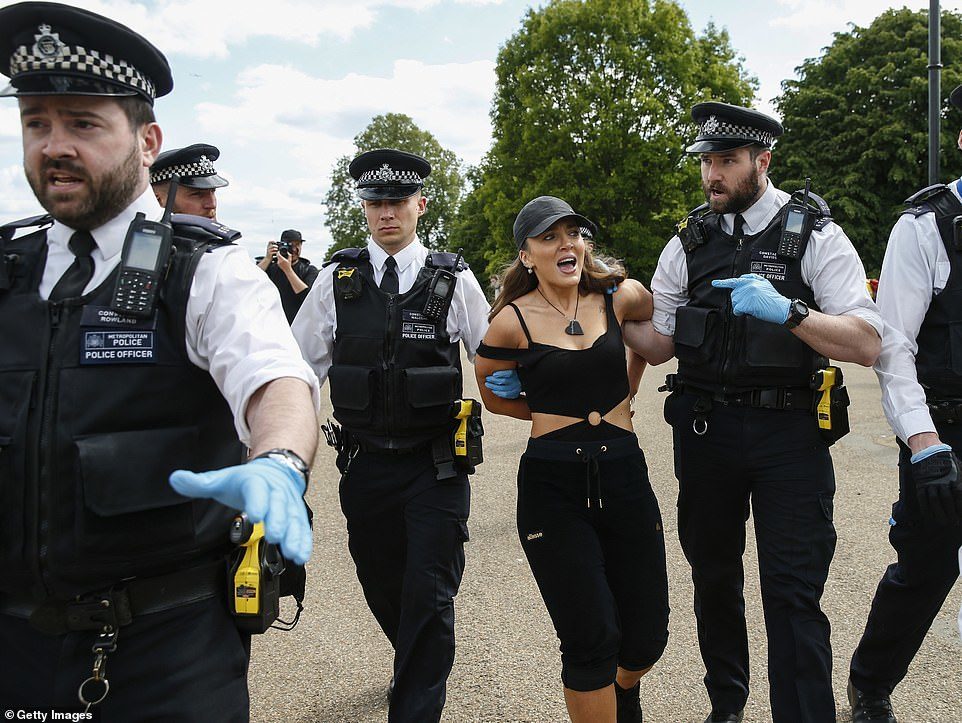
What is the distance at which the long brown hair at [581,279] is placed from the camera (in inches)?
145

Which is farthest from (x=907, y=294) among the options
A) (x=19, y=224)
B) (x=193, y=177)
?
(x=193, y=177)

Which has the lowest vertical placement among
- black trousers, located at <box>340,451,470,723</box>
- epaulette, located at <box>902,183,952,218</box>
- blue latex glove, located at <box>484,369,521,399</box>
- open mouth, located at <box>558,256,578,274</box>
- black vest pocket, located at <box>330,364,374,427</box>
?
black trousers, located at <box>340,451,470,723</box>

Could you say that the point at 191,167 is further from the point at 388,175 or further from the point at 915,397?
the point at 915,397

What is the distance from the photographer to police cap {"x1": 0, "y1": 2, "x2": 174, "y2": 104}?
6.60 feet

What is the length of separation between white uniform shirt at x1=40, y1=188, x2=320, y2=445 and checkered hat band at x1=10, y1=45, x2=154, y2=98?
299mm

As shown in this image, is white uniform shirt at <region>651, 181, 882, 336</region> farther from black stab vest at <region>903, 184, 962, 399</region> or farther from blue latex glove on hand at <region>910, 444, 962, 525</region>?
blue latex glove on hand at <region>910, 444, 962, 525</region>

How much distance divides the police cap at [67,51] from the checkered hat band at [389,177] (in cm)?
232

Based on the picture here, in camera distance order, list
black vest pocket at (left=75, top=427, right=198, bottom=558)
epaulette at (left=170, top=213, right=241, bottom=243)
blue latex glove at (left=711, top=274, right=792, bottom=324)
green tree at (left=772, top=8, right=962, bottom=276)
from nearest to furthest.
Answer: black vest pocket at (left=75, top=427, right=198, bottom=558)
epaulette at (left=170, top=213, right=241, bottom=243)
blue latex glove at (left=711, top=274, right=792, bottom=324)
green tree at (left=772, top=8, right=962, bottom=276)

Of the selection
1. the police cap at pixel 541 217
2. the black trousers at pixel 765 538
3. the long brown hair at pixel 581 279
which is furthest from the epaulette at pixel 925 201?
the police cap at pixel 541 217

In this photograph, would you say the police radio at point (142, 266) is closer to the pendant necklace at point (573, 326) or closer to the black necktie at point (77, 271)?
the black necktie at point (77, 271)

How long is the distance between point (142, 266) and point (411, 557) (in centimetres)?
206

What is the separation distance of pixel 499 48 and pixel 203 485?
98.6 feet

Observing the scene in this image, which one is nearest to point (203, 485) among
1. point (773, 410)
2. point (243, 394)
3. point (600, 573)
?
point (243, 394)

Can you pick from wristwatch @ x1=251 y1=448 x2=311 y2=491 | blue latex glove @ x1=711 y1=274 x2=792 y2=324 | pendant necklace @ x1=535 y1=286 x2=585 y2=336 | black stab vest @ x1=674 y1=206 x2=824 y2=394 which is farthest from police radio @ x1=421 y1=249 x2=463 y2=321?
wristwatch @ x1=251 y1=448 x2=311 y2=491
